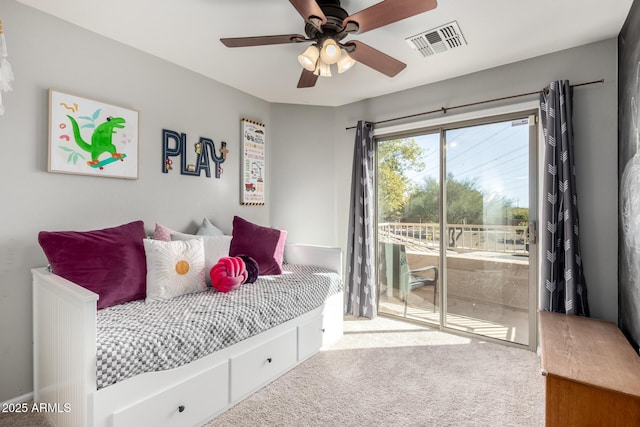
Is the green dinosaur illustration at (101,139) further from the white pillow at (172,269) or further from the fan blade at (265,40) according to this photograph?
the fan blade at (265,40)

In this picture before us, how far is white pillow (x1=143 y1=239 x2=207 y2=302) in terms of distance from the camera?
2018 mm

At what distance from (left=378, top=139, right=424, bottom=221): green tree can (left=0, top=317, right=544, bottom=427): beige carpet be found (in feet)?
Result: 4.33

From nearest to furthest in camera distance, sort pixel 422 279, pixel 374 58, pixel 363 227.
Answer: pixel 374 58, pixel 422 279, pixel 363 227

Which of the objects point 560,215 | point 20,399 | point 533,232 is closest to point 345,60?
point 560,215

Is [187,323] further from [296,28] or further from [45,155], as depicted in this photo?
[296,28]

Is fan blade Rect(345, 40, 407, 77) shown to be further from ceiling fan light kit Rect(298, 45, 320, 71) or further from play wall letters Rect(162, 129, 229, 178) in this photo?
play wall letters Rect(162, 129, 229, 178)

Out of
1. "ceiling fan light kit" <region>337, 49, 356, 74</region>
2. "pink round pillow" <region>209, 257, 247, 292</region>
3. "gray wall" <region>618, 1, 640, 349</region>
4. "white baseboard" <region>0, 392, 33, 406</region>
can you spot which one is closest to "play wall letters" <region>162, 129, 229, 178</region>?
"pink round pillow" <region>209, 257, 247, 292</region>

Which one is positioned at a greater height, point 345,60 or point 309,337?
point 345,60

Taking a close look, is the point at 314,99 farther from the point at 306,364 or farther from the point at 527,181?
the point at 306,364

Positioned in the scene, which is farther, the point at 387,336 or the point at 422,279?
the point at 422,279

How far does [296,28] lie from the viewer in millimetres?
2170

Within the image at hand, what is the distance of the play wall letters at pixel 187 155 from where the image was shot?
2.65 metres

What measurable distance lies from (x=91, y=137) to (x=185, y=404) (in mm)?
1795

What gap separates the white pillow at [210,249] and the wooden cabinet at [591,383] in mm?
2067
